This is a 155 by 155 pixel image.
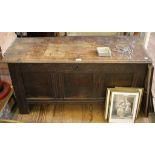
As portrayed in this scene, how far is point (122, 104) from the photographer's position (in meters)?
1.71

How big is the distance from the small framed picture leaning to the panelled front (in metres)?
0.06

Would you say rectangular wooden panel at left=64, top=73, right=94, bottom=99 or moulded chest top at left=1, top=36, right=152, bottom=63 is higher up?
moulded chest top at left=1, top=36, right=152, bottom=63

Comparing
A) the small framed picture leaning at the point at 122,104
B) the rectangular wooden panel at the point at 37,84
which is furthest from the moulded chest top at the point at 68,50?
the small framed picture leaning at the point at 122,104

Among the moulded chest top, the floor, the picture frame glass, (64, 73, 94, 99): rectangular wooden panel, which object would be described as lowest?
the floor

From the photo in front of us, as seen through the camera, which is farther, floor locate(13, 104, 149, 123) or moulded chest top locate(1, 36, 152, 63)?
floor locate(13, 104, 149, 123)

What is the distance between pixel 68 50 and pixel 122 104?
2.25 ft

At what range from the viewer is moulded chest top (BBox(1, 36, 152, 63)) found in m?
1.52

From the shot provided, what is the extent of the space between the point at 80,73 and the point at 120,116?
0.57 m

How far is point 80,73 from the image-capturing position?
1.62 metres

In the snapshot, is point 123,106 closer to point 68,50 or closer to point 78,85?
point 78,85

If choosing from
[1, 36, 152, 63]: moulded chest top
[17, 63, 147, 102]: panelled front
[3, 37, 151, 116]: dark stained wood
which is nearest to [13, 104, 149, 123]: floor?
[3, 37, 151, 116]: dark stained wood

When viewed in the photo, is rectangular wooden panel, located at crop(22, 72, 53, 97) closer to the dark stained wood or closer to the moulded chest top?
the dark stained wood
